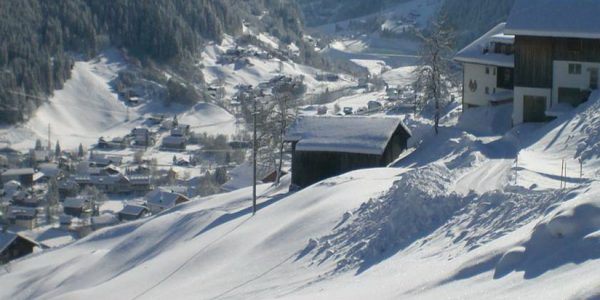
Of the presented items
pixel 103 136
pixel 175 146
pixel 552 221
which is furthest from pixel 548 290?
pixel 103 136

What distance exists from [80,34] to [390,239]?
77.0 m

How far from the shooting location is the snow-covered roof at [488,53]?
28.5 metres

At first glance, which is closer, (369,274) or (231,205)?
(369,274)

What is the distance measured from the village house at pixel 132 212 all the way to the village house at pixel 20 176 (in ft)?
51.1

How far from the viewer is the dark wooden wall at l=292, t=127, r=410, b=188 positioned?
24203 millimetres

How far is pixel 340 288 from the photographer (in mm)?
12781

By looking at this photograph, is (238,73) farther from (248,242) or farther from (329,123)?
(248,242)

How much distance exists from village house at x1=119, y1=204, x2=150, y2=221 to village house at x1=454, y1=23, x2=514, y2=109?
16.4 meters

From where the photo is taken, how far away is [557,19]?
25078 mm

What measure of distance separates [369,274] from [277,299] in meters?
1.35

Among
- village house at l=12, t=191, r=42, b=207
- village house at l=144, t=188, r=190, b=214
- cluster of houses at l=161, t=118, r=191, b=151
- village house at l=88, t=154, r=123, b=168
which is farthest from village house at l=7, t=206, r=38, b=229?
cluster of houses at l=161, t=118, r=191, b=151

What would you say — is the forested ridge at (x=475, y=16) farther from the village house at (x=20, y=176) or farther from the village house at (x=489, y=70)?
the village house at (x=489, y=70)

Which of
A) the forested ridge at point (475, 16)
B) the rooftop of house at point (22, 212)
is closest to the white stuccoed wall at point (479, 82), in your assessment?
the rooftop of house at point (22, 212)

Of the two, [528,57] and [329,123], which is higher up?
[528,57]
